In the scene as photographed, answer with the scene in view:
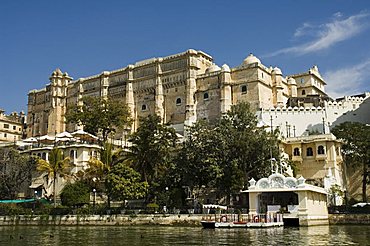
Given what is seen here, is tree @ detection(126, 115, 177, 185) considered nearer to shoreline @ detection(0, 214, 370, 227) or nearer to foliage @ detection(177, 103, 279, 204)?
foliage @ detection(177, 103, 279, 204)

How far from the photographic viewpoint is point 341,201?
4672cm

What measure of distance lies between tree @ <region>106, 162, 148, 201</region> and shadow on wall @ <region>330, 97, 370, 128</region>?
2979 centimetres

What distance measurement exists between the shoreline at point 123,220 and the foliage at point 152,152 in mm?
5495

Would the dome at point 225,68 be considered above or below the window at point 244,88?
above

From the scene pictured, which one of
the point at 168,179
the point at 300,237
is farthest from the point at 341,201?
the point at 300,237

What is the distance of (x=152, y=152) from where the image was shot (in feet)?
148

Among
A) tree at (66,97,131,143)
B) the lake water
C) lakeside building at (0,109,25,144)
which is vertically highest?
lakeside building at (0,109,25,144)

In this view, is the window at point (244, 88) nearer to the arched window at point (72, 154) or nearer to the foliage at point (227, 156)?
the foliage at point (227, 156)

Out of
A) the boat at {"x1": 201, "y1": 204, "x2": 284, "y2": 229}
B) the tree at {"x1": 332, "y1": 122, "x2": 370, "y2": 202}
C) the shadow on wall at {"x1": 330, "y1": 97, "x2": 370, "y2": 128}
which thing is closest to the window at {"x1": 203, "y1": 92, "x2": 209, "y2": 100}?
the shadow on wall at {"x1": 330, "y1": 97, "x2": 370, "y2": 128}

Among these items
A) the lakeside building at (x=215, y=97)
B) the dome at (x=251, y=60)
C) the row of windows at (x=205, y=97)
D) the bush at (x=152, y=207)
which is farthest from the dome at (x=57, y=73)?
the bush at (x=152, y=207)

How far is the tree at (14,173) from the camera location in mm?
52531

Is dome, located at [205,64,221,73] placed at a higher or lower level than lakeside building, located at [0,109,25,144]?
higher

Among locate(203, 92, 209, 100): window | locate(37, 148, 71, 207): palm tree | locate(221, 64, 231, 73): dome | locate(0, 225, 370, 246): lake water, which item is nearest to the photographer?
locate(0, 225, 370, 246): lake water

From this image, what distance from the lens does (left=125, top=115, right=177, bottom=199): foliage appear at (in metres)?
44.8
